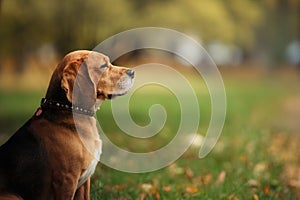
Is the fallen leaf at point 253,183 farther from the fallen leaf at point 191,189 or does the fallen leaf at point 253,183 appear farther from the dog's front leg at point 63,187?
the dog's front leg at point 63,187

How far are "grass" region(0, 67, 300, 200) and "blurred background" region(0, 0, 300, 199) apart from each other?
0.05 feet

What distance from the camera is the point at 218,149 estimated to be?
575cm

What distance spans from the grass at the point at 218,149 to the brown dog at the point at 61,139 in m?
0.72

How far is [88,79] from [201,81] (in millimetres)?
5293

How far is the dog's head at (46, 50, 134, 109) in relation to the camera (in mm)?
2885

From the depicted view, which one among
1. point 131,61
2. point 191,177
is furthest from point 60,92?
point 131,61

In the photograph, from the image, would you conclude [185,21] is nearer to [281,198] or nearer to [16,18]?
[16,18]

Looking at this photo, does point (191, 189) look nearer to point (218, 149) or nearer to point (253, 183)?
point (253, 183)

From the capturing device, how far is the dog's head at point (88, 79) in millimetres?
2885

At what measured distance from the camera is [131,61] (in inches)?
243

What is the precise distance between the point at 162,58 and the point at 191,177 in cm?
340

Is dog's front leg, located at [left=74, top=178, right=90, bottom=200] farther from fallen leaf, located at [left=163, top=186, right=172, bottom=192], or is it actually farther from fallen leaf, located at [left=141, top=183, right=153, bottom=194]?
fallen leaf, located at [left=163, top=186, right=172, bottom=192]

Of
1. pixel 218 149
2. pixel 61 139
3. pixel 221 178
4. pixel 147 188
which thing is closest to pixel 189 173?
pixel 221 178

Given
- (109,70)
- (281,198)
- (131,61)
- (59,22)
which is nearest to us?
(109,70)
